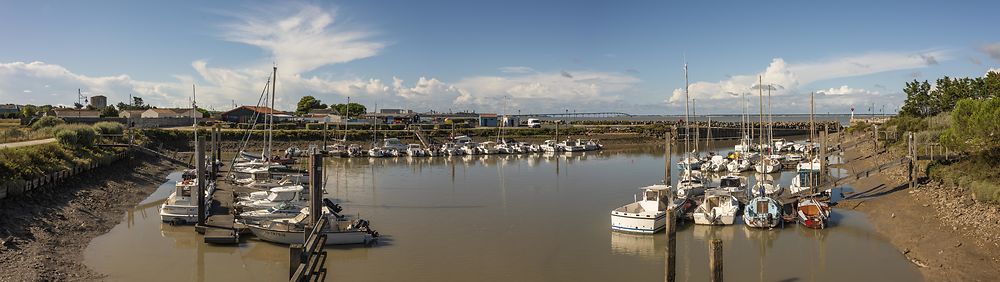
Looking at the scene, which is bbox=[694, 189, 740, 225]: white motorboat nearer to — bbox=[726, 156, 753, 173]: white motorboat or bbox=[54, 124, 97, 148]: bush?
bbox=[726, 156, 753, 173]: white motorboat

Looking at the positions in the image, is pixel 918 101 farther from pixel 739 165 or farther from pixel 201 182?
pixel 201 182

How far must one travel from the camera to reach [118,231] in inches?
960

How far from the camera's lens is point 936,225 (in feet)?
74.1

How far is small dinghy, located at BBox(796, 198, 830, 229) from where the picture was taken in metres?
24.3

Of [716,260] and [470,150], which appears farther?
[470,150]

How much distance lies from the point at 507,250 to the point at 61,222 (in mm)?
15887

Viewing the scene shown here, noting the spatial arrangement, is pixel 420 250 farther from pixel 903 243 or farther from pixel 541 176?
pixel 541 176

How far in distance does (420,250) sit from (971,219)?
18634 mm

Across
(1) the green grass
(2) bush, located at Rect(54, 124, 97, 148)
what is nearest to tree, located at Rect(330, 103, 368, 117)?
(2) bush, located at Rect(54, 124, 97, 148)

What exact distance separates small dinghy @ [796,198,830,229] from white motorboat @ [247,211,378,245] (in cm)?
1598

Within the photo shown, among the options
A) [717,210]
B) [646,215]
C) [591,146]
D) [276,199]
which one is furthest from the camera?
[591,146]

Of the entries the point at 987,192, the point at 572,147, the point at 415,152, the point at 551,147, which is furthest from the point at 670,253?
the point at 572,147

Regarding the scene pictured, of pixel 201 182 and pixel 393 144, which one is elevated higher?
pixel 393 144

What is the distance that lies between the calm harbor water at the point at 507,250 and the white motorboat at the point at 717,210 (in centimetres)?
44
